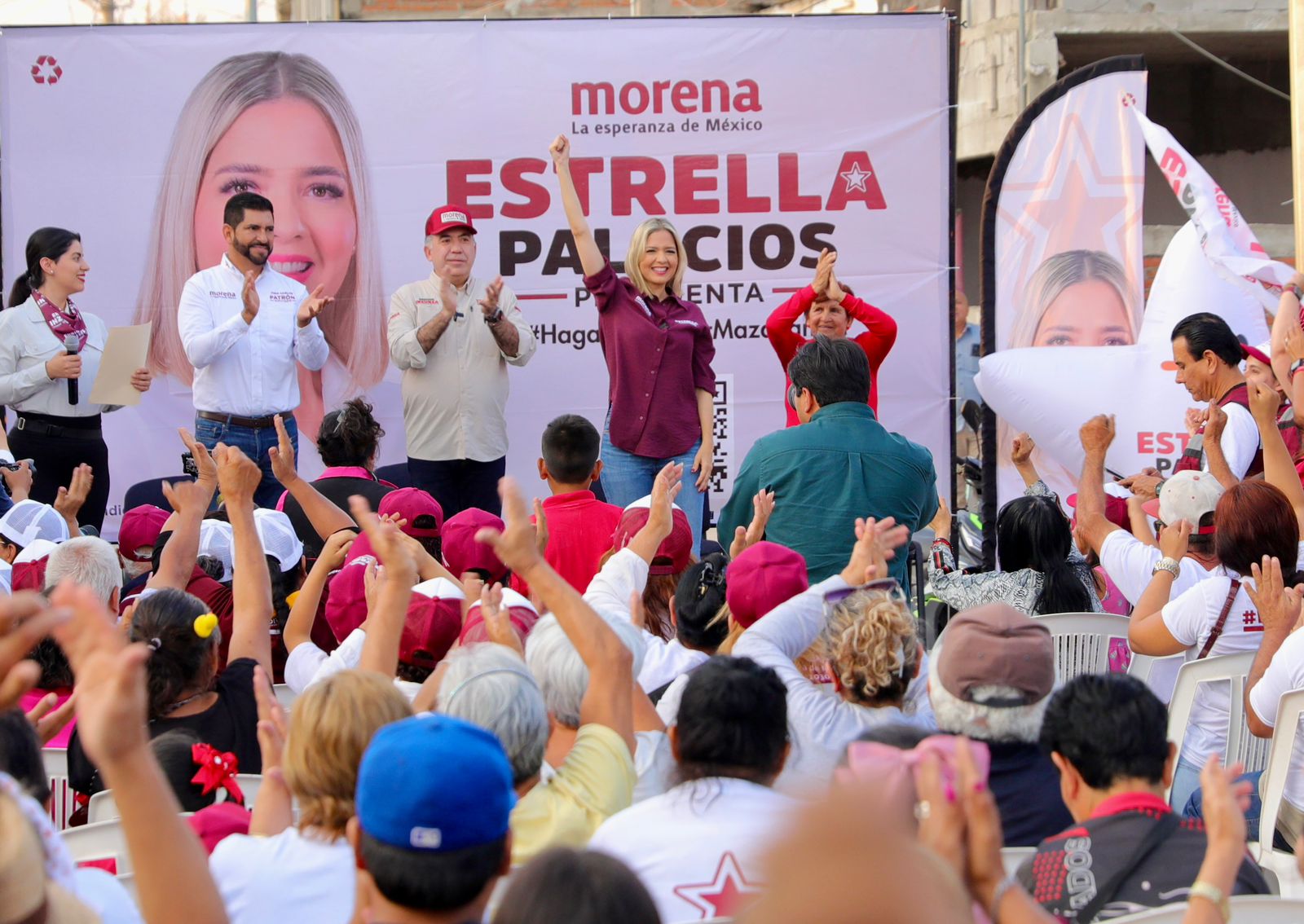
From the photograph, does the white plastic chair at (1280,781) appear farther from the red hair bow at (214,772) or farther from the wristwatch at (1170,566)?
the red hair bow at (214,772)

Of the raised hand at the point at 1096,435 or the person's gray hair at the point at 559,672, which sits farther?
the raised hand at the point at 1096,435

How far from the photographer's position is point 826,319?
603 centimetres

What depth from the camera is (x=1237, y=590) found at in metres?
3.66

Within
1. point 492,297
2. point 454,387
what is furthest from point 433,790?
point 454,387

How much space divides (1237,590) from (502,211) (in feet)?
15.6

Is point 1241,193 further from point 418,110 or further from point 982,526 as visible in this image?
point 418,110

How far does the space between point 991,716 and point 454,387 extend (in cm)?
478

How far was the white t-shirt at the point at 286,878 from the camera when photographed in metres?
1.99

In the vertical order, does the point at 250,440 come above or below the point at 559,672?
above

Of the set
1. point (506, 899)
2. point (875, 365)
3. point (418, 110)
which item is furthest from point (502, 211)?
point (506, 899)

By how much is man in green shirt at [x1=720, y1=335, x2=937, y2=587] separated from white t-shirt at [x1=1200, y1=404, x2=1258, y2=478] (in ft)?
4.93

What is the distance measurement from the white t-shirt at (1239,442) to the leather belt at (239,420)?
4.26 m

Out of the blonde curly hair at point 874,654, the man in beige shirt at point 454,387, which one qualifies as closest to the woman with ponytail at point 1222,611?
the blonde curly hair at point 874,654

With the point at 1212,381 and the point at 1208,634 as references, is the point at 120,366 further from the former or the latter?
the point at 1208,634
